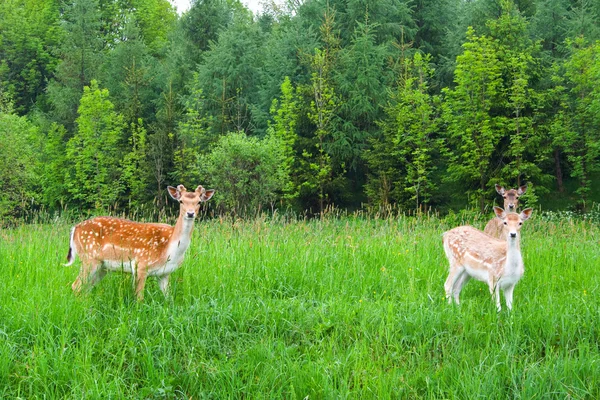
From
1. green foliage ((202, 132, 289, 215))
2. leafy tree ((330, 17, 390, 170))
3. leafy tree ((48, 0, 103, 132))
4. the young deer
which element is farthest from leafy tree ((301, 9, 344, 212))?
the young deer

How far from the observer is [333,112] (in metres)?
30.2

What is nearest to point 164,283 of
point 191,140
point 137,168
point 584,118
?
point 584,118

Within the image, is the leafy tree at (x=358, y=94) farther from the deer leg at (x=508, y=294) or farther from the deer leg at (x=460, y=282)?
the deer leg at (x=508, y=294)

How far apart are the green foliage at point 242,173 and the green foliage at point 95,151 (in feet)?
40.1

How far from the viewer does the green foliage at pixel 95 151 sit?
35719mm

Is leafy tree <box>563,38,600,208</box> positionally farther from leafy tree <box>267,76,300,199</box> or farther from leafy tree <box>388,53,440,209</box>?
leafy tree <box>267,76,300,199</box>

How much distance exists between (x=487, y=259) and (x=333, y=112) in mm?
24833

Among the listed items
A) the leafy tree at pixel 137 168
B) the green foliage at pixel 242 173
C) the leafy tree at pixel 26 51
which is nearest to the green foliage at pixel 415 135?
the green foliage at pixel 242 173

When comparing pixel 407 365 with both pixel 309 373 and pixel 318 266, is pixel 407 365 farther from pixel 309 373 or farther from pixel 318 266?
pixel 318 266

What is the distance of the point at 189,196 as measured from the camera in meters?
6.02

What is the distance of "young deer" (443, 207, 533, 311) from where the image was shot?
5.55 m

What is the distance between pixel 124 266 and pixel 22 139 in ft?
102

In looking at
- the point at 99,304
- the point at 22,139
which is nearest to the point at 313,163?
the point at 22,139

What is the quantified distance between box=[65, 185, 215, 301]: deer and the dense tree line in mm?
15490
